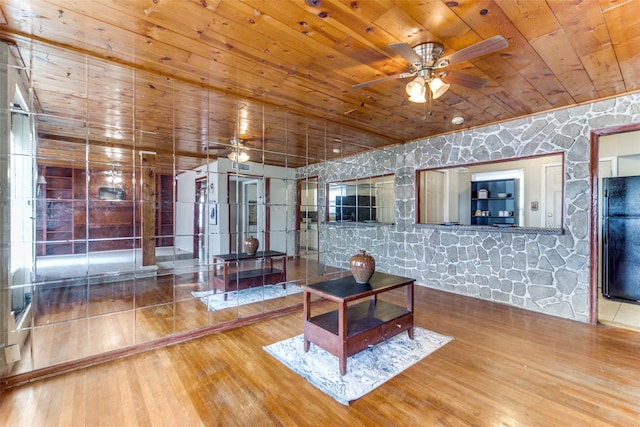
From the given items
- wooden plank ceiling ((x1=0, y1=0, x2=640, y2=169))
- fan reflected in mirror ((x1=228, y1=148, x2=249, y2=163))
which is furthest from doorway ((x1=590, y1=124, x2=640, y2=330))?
fan reflected in mirror ((x1=228, y1=148, x2=249, y2=163))

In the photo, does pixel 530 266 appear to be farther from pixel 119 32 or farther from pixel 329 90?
pixel 119 32

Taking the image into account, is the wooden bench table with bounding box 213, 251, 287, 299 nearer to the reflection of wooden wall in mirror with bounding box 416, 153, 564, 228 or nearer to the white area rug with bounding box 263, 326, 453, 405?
the white area rug with bounding box 263, 326, 453, 405

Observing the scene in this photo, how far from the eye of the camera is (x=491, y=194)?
6566 mm

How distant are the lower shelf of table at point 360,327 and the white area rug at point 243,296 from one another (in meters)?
1.53

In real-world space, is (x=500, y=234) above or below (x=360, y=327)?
above

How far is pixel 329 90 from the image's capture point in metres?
3.10

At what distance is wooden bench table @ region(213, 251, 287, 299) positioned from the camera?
391cm

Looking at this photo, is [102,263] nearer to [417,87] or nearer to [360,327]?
[360,327]

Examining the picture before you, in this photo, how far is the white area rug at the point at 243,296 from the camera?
12.6ft

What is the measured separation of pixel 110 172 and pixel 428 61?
4.89 meters

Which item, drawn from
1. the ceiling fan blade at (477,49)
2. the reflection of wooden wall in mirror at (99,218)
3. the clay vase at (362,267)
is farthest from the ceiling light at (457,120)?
the reflection of wooden wall in mirror at (99,218)

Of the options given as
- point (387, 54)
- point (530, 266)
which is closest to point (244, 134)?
point (387, 54)

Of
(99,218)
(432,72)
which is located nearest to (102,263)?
(99,218)

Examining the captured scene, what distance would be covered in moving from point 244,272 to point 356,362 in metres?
2.25
